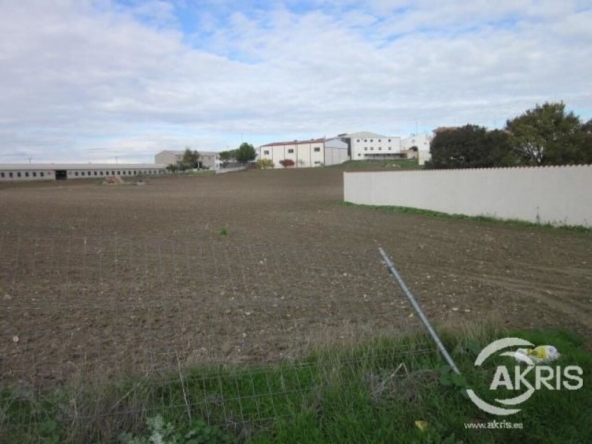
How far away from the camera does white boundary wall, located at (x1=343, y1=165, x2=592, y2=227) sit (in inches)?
505

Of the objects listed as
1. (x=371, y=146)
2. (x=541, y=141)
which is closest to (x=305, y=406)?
(x=541, y=141)

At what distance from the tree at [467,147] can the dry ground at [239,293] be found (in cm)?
3168

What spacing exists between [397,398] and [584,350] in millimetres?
2007

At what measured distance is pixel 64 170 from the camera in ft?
301

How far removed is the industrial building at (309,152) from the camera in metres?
109

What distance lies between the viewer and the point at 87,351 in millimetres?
4012

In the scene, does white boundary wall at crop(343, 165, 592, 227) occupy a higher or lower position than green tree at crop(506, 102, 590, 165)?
lower

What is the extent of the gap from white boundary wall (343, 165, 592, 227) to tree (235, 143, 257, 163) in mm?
99551

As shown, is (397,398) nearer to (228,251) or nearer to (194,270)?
(194,270)

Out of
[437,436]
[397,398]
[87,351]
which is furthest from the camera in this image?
[87,351]

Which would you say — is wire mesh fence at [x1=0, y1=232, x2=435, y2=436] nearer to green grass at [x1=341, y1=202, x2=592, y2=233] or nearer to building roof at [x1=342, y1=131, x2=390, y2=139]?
green grass at [x1=341, y1=202, x2=592, y2=233]

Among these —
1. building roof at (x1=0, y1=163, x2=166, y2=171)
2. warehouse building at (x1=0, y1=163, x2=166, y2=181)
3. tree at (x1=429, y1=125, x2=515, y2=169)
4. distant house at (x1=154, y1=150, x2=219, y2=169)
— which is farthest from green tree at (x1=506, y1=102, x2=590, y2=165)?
distant house at (x1=154, y1=150, x2=219, y2=169)

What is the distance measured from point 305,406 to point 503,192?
1364 cm

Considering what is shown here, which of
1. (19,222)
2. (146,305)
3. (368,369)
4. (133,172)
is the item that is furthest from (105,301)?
(133,172)
